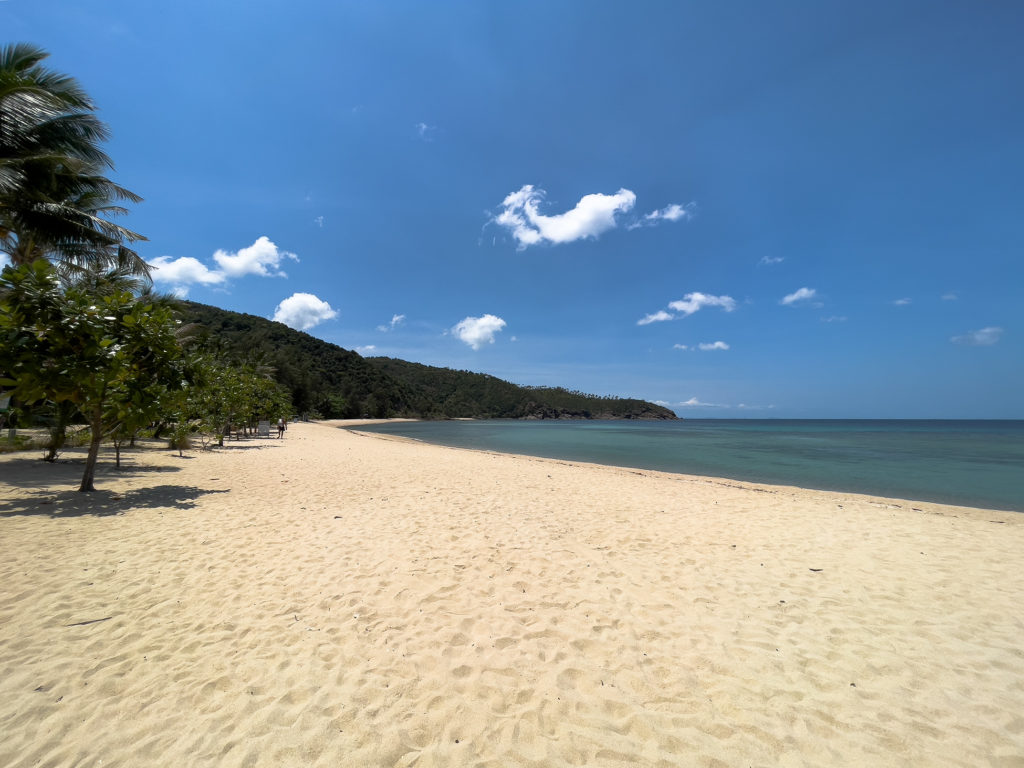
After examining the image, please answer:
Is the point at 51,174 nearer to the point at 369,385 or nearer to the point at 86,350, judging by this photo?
the point at 86,350

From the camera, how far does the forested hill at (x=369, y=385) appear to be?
63.2 metres

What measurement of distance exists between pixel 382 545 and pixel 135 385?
253 inches

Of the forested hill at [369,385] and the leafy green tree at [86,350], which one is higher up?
the forested hill at [369,385]

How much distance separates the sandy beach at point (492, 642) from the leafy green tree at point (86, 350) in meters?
1.94

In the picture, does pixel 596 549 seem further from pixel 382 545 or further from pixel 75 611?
pixel 75 611

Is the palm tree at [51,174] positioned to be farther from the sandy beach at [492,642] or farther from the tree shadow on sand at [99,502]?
the sandy beach at [492,642]

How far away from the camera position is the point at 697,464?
74.3ft

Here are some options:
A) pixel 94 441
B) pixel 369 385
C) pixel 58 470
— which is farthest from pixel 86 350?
pixel 369 385

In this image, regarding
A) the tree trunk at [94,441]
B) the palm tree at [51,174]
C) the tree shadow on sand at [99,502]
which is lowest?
the tree shadow on sand at [99,502]

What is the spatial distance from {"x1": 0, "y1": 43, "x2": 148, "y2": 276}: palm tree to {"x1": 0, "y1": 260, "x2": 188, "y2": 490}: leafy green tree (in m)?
6.12

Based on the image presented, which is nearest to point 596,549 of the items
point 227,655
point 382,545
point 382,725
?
point 382,545

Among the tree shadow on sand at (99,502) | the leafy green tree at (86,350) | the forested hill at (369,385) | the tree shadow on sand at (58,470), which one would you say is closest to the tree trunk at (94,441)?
the leafy green tree at (86,350)

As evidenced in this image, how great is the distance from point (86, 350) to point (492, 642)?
8708mm

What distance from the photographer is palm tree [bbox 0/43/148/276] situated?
34.9 ft
